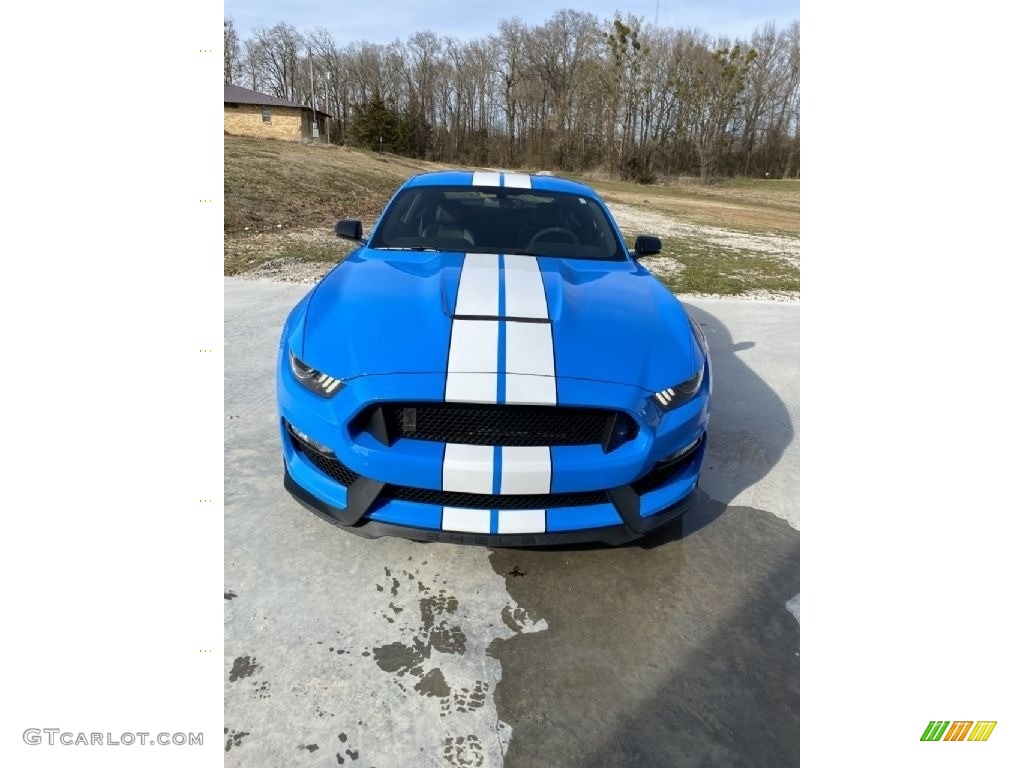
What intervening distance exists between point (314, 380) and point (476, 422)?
22.4 inches

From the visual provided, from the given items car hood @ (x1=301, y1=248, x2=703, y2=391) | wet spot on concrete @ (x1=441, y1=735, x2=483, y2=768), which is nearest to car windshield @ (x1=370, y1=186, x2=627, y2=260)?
car hood @ (x1=301, y1=248, x2=703, y2=391)

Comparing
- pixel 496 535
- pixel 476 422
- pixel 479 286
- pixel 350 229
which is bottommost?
pixel 496 535

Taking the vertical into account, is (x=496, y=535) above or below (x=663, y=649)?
above

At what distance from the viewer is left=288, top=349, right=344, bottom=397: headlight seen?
1.83m

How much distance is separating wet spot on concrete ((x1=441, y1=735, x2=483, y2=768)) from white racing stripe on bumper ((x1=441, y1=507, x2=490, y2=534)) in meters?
0.54

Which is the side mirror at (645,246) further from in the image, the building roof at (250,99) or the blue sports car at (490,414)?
the building roof at (250,99)

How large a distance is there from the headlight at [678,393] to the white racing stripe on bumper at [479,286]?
0.64 meters

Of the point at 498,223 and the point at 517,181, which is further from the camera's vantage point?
the point at 517,181

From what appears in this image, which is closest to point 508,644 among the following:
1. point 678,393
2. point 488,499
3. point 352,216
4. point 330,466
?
point 488,499

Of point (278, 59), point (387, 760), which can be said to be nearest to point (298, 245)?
point (387, 760)

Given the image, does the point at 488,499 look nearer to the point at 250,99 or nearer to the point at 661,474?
the point at 661,474

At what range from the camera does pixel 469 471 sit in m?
1.69

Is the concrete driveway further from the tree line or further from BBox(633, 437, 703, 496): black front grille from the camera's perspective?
the tree line
